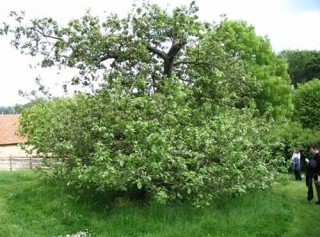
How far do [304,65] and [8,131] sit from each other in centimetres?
3921

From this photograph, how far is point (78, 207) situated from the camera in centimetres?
747

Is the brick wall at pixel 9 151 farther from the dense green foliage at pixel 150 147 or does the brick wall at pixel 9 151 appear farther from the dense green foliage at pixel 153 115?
the dense green foliage at pixel 150 147

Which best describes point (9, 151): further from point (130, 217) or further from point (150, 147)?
point (150, 147)

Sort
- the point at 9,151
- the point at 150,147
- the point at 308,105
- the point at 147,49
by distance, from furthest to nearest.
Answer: the point at 9,151, the point at 308,105, the point at 147,49, the point at 150,147

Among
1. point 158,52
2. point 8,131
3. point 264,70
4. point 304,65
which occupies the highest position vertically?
point 304,65

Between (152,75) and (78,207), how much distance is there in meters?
4.61

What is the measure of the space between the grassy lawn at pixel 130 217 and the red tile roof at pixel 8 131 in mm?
28189

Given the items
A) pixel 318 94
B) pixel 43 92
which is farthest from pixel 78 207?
pixel 318 94

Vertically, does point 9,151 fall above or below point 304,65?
below

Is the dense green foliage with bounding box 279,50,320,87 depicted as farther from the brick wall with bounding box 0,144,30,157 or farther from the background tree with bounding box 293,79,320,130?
the brick wall with bounding box 0,144,30,157

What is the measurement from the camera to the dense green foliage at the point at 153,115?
709 cm

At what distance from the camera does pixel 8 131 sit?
120 feet

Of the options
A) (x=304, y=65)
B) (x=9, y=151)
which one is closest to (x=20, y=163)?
(x=9, y=151)

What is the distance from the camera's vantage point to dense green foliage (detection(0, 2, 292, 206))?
7090 millimetres
